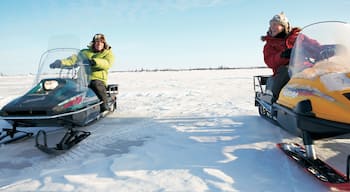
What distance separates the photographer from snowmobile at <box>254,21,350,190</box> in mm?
2455

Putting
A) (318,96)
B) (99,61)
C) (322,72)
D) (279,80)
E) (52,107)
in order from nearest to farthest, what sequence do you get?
(318,96) → (322,72) → (52,107) → (279,80) → (99,61)

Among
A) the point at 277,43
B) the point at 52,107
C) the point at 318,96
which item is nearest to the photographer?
the point at 318,96

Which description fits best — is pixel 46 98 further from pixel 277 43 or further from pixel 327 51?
pixel 327 51

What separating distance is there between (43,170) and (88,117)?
155cm

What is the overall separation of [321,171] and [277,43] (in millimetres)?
2377

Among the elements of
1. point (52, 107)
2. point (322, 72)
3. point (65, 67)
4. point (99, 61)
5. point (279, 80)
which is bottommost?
point (52, 107)

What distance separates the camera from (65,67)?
4855 millimetres

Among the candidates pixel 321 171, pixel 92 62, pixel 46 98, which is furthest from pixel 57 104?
pixel 321 171

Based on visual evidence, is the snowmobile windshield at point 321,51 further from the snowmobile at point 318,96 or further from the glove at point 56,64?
the glove at point 56,64

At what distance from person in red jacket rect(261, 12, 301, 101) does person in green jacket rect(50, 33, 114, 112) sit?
2947 millimetres

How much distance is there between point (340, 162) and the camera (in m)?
3.09

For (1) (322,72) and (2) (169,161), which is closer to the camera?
(1) (322,72)

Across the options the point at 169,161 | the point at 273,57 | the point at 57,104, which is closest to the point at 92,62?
the point at 57,104

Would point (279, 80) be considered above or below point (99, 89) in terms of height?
above
